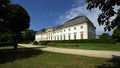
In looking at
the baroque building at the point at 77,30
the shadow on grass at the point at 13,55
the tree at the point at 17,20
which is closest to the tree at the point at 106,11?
the shadow on grass at the point at 13,55

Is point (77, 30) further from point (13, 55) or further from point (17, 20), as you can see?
point (13, 55)

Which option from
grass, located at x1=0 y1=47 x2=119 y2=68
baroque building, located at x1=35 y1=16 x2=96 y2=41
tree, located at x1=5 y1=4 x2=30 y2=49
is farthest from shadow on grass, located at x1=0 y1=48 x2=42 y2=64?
baroque building, located at x1=35 y1=16 x2=96 y2=41

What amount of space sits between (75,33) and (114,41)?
23511 mm

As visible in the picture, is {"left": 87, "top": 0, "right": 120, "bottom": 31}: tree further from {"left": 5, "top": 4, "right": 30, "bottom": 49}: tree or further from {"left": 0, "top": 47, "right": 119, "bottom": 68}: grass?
{"left": 5, "top": 4, "right": 30, "bottom": 49}: tree

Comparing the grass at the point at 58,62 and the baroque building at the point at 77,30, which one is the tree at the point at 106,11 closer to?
the grass at the point at 58,62

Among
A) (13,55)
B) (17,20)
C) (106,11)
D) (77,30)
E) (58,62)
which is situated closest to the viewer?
(106,11)

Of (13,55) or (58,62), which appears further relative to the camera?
(13,55)

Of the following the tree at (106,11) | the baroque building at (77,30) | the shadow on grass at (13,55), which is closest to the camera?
the tree at (106,11)

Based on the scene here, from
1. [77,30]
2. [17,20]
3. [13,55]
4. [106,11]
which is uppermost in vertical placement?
[77,30]

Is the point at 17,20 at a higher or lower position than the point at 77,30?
lower

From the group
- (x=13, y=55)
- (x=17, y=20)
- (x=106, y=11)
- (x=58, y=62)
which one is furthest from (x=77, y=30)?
(x=106, y=11)

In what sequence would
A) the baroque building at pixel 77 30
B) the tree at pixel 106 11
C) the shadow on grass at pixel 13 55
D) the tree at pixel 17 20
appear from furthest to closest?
the baroque building at pixel 77 30, the tree at pixel 17 20, the shadow on grass at pixel 13 55, the tree at pixel 106 11

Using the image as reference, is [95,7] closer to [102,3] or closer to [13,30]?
[102,3]

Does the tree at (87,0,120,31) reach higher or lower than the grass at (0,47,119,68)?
higher
